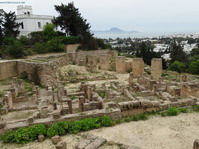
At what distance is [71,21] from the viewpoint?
3638 cm

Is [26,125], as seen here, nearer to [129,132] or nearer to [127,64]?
[129,132]

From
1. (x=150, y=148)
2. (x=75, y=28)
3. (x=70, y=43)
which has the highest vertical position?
(x=75, y=28)

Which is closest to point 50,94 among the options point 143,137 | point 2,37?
point 143,137

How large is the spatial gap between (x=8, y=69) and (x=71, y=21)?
17.6 m

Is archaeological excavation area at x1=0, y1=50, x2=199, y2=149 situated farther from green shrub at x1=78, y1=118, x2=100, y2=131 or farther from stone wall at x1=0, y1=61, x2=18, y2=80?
green shrub at x1=78, y1=118, x2=100, y2=131

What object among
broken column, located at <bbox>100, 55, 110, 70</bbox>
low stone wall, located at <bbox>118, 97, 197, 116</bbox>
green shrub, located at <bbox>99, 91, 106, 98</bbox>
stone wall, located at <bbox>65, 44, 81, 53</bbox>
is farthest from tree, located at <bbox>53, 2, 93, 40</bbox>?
low stone wall, located at <bbox>118, 97, 197, 116</bbox>

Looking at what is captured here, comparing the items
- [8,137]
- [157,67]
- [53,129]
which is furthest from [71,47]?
[8,137]

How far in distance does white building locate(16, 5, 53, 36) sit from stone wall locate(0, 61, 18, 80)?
21.5 meters

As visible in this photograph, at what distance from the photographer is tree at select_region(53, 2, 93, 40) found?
1417 inches

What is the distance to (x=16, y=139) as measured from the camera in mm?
8094

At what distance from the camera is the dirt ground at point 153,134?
24.9ft

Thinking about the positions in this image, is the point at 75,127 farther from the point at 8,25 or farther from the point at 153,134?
the point at 8,25

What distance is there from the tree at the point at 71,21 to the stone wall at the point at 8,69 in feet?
51.4

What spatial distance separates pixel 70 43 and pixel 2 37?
11.7 m
